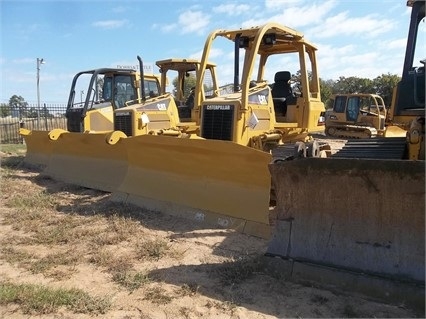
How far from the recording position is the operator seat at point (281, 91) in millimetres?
8398

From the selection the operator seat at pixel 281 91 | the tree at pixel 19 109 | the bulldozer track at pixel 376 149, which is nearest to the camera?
the bulldozer track at pixel 376 149

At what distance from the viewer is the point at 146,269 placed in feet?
14.4

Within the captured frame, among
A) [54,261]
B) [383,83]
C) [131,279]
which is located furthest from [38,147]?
[383,83]

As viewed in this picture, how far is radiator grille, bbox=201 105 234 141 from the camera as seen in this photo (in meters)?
7.08

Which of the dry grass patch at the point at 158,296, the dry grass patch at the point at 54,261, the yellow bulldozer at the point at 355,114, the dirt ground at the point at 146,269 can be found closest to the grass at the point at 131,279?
the dirt ground at the point at 146,269

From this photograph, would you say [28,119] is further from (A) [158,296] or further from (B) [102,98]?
(A) [158,296]

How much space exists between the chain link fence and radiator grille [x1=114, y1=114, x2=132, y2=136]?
1331 centimetres

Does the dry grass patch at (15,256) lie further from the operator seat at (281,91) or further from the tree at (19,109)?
the tree at (19,109)

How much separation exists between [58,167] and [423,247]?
834 centimetres

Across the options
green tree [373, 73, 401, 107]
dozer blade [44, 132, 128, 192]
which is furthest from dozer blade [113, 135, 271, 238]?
green tree [373, 73, 401, 107]

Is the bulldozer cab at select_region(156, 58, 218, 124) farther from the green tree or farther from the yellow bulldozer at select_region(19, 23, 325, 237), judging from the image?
the green tree

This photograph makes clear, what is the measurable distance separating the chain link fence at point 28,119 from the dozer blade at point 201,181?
16.6 metres

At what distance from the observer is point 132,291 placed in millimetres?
3854

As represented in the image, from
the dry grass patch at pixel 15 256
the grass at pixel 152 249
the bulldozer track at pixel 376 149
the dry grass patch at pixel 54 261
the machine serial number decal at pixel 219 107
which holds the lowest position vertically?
the dry grass patch at pixel 15 256
